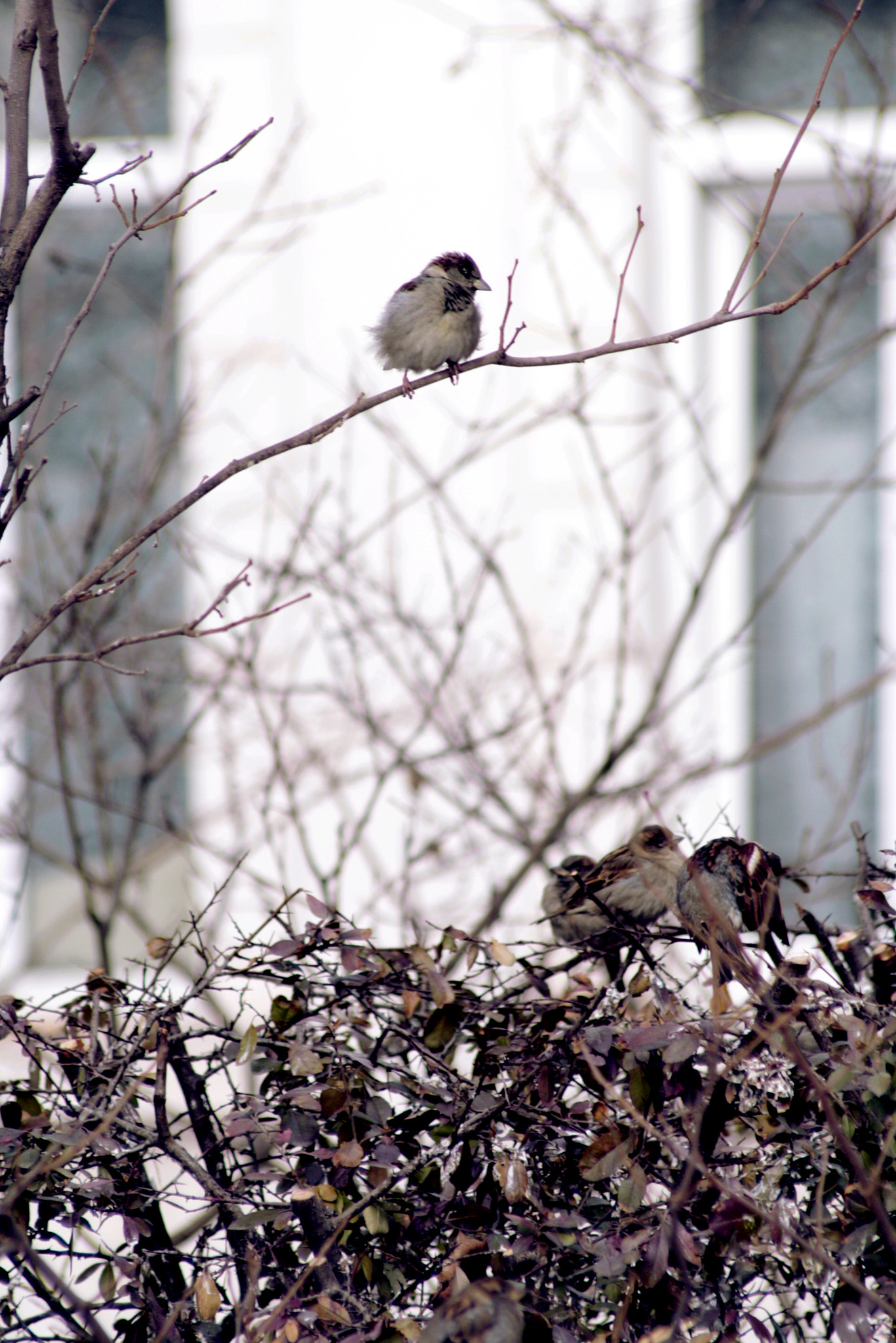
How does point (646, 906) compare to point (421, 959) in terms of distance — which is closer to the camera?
point (421, 959)

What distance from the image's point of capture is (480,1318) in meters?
1.04

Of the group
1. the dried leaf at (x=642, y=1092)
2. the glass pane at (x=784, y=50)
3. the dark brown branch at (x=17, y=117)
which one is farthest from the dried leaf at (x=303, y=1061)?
the glass pane at (x=784, y=50)

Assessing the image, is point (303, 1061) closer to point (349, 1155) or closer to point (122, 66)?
point (349, 1155)

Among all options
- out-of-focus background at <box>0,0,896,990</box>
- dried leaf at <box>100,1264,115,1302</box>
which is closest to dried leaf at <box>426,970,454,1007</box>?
dried leaf at <box>100,1264,115,1302</box>

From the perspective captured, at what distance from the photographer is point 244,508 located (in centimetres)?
340

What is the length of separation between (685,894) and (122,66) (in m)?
3.47

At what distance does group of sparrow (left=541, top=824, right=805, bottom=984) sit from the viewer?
1.26 metres

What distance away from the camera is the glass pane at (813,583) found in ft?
11.9

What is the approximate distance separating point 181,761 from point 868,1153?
276 centimetres

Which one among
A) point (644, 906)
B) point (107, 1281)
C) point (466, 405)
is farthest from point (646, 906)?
point (466, 405)

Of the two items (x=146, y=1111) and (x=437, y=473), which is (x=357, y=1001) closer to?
(x=146, y=1111)

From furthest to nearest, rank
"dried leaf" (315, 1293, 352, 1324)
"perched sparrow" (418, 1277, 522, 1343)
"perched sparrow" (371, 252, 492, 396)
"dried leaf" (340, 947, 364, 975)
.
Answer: "perched sparrow" (371, 252, 492, 396)
"dried leaf" (340, 947, 364, 975)
"dried leaf" (315, 1293, 352, 1324)
"perched sparrow" (418, 1277, 522, 1343)

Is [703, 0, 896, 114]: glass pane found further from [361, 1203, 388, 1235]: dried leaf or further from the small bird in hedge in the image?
[361, 1203, 388, 1235]: dried leaf

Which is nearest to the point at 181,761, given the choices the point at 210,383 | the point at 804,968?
the point at 210,383
